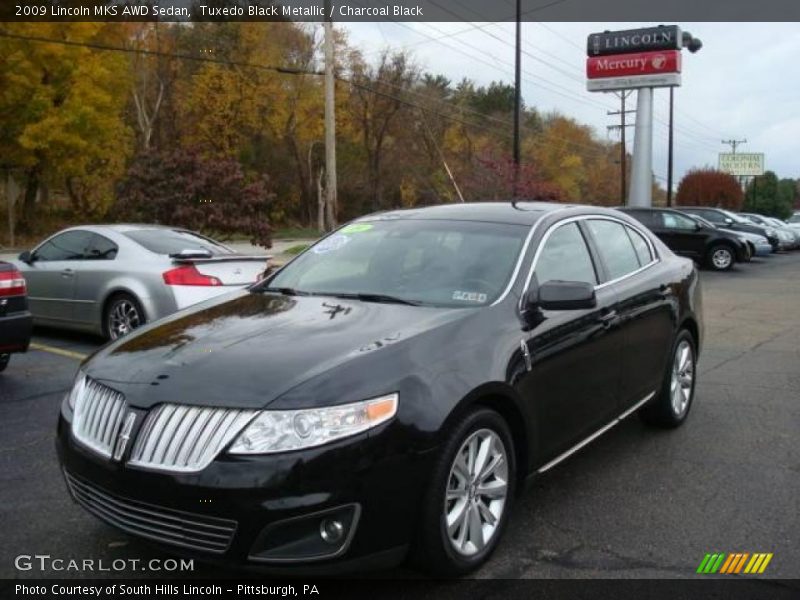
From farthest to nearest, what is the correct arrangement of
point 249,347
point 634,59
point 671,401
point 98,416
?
point 634,59 < point 671,401 < point 249,347 < point 98,416

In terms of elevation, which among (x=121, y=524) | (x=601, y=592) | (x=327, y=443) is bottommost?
(x=601, y=592)

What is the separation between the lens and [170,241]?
28.4 feet

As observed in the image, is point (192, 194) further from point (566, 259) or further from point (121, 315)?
point (566, 259)

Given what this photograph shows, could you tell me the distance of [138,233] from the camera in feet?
28.4

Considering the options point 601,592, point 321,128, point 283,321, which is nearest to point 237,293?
point 283,321

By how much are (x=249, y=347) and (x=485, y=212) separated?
6.23 feet

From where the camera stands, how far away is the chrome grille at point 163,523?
2.77 meters

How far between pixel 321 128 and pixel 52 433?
4537cm

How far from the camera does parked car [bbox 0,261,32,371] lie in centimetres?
631

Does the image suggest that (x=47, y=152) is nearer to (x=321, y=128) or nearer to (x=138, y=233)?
(x=321, y=128)

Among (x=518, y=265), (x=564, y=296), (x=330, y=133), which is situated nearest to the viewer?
(x=564, y=296)

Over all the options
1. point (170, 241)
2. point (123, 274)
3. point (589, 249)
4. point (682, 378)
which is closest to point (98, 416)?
point (589, 249)

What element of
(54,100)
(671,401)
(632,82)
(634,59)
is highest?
(634,59)

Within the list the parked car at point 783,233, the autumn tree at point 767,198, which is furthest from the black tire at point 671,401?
the autumn tree at point 767,198
